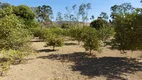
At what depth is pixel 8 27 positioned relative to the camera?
11.1 metres

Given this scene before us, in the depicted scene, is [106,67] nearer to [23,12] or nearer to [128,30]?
[128,30]

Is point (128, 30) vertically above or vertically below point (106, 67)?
above

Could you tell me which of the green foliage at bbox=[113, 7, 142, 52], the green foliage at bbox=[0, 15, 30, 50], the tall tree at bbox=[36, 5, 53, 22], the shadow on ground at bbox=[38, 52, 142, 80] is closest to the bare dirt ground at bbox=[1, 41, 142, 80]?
the shadow on ground at bbox=[38, 52, 142, 80]

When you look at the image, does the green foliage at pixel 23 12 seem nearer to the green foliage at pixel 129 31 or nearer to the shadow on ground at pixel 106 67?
the shadow on ground at pixel 106 67

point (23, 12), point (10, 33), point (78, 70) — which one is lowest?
point (78, 70)

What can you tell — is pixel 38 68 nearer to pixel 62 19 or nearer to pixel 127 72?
pixel 127 72

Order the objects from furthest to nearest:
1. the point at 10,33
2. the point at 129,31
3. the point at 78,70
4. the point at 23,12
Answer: the point at 23,12 → the point at 129,31 → the point at 10,33 → the point at 78,70

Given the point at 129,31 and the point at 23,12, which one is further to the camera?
the point at 23,12

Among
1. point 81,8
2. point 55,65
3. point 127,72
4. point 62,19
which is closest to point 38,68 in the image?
point 55,65

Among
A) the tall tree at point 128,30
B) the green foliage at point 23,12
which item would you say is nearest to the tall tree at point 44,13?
the green foliage at point 23,12

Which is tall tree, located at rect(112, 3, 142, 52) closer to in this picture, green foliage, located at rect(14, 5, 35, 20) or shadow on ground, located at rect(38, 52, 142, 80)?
shadow on ground, located at rect(38, 52, 142, 80)

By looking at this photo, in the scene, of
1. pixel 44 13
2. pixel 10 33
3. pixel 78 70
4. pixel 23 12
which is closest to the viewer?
pixel 78 70

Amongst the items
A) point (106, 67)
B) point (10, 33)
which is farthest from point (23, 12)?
point (106, 67)

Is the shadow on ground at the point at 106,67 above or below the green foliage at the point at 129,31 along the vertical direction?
below
